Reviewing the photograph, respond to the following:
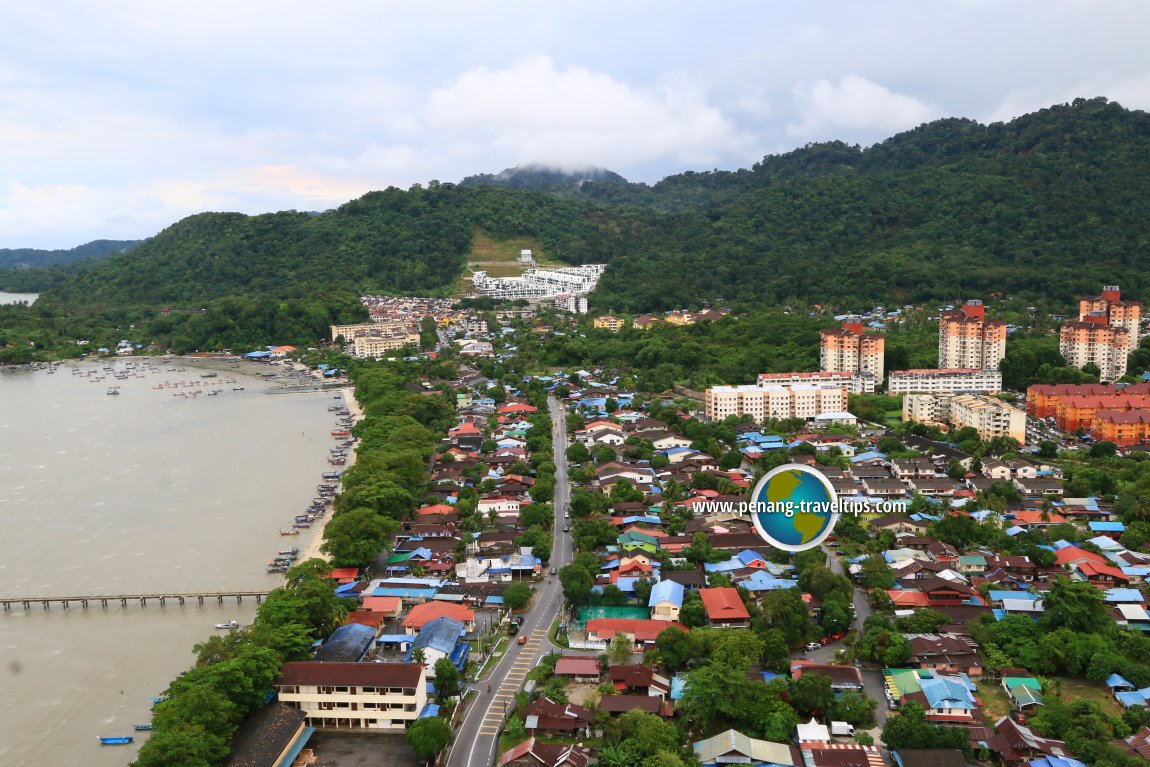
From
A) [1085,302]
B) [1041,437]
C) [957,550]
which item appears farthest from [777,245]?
[957,550]

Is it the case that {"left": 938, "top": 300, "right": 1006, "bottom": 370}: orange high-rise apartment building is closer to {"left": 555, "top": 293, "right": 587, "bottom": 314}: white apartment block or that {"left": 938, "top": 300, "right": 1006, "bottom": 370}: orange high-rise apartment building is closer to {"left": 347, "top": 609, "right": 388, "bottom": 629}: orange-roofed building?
{"left": 555, "top": 293, "right": 587, "bottom": 314}: white apartment block

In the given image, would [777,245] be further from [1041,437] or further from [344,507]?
[344,507]

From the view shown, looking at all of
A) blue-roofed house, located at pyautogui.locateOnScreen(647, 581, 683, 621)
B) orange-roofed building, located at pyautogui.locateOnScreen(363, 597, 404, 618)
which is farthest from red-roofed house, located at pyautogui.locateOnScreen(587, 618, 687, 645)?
orange-roofed building, located at pyautogui.locateOnScreen(363, 597, 404, 618)

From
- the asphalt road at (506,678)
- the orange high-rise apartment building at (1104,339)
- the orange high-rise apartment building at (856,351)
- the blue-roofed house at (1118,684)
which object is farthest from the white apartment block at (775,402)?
the blue-roofed house at (1118,684)

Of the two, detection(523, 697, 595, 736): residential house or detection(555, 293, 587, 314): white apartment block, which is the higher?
detection(555, 293, 587, 314): white apartment block

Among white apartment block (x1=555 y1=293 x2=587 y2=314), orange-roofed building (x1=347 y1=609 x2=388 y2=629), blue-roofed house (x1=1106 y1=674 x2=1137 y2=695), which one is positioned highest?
white apartment block (x1=555 y1=293 x2=587 y2=314)

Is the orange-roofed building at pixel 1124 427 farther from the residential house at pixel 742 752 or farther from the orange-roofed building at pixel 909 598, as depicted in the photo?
the residential house at pixel 742 752
